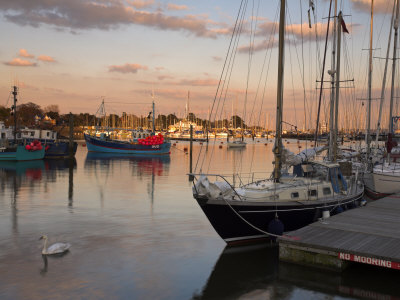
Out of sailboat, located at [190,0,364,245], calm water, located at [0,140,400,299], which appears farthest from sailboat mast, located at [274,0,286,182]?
calm water, located at [0,140,400,299]

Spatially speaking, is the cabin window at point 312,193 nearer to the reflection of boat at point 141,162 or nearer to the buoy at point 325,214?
the buoy at point 325,214

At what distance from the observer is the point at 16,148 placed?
177 feet

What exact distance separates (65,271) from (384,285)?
10.4 m

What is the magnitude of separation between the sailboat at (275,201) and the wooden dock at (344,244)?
1.05 m

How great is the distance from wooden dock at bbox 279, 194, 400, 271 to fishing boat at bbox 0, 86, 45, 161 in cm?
4791

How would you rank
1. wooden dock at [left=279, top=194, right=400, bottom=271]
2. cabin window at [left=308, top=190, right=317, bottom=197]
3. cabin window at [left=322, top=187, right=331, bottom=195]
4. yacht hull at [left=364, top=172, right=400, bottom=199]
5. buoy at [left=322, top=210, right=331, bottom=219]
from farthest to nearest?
1. yacht hull at [left=364, top=172, right=400, bottom=199]
2. cabin window at [left=322, top=187, right=331, bottom=195]
3. cabin window at [left=308, top=190, right=317, bottom=197]
4. buoy at [left=322, top=210, right=331, bottom=219]
5. wooden dock at [left=279, top=194, right=400, bottom=271]

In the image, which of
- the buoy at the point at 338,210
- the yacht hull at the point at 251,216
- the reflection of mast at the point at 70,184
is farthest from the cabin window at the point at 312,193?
the reflection of mast at the point at 70,184

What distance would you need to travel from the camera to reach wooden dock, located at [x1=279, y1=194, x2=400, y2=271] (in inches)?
492

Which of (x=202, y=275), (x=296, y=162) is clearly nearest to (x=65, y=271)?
(x=202, y=275)

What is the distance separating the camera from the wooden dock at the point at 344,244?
12508mm

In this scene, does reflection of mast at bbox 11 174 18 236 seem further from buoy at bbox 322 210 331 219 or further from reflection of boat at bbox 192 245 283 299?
buoy at bbox 322 210 331 219

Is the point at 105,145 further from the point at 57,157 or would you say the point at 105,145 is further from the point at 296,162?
the point at 296,162

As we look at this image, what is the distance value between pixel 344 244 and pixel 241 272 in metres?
3.63

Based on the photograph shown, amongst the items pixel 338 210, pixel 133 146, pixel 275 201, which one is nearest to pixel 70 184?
pixel 275 201
